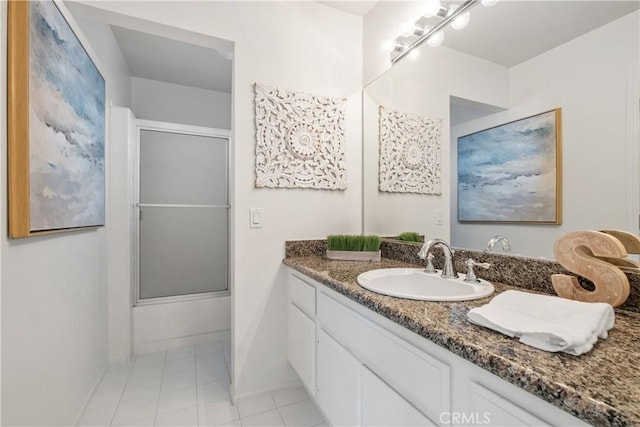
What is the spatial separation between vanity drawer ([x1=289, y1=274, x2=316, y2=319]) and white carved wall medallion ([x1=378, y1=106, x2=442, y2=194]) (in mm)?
836

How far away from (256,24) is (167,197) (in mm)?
1727

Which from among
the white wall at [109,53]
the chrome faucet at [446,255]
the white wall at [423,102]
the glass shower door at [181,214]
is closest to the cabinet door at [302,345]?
the chrome faucet at [446,255]

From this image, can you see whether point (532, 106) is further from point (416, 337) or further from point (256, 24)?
point (256, 24)

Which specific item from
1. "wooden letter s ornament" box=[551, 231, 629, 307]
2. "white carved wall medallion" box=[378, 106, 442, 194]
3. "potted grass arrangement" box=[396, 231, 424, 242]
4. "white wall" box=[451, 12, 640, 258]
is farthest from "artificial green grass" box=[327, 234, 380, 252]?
"wooden letter s ornament" box=[551, 231, 629, 307]

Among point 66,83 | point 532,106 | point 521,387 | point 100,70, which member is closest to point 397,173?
point 532,106

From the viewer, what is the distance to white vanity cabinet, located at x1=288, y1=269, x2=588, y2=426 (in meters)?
0.56

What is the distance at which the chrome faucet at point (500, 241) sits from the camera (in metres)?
1.13

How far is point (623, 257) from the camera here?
77cm

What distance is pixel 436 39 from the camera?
58.7 inches

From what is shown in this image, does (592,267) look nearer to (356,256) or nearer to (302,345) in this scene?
(356,256)

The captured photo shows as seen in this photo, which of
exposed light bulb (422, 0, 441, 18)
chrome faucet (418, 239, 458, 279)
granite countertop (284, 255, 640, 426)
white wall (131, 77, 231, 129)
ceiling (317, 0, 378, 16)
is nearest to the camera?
granite countertop (284, 255, 640, 426)

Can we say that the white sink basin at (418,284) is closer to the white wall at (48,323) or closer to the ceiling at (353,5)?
the white wall at (48,323)

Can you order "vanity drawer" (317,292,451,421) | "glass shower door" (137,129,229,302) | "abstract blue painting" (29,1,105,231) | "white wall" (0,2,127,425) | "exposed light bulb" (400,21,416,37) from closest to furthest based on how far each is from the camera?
"vanity drawer" (317,292,451,421), "white wall" (0,2,127,425), "abstract blue painting" (29,1,105,231), "exposed light bulb" (400,21,416,37), "glass shower door" (137,129,229,302)

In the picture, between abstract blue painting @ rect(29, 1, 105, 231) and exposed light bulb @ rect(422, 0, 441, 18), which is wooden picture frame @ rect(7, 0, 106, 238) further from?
exposed light bulb @ rect(422, 0, 441, 18)
